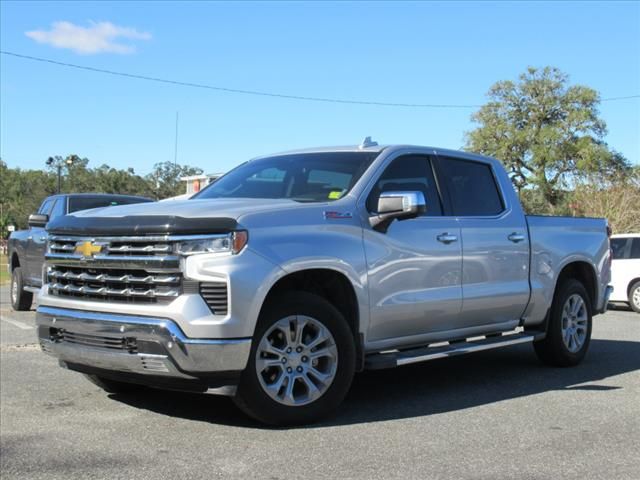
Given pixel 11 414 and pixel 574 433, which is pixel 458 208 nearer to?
pixel 574 433

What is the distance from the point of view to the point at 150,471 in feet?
13.6

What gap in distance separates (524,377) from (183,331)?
365 cm

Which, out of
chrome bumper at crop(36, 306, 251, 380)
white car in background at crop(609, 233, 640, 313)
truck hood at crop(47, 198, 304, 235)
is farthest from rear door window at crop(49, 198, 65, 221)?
white car in background at crop(609, 233, 640, 313)

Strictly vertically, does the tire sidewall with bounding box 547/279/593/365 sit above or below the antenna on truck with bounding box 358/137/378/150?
below

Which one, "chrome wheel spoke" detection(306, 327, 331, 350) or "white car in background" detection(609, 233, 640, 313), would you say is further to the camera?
"white car in background" detection(609, 233, 640, 313)

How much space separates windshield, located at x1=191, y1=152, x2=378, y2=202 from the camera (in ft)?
19.4

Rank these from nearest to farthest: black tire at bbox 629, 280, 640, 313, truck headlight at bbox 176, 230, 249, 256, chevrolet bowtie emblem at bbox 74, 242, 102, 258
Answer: truck headlight at bbox 176, 230, 249, 256 < chevrolet bowtie emblem at bbox 74, 242, 102, 258 < black tire at bbox 629, 280, 640, 313

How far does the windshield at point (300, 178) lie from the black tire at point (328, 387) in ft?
2.98

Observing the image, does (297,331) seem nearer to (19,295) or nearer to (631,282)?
(19,295)

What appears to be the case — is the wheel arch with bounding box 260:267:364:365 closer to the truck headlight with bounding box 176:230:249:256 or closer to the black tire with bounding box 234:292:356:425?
the black tire with bounding box 234:292:356:425

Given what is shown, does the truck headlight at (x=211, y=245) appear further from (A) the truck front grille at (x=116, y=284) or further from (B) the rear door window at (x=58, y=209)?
(B) the rear door window at (x=58, y=209)

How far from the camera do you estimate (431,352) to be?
5852 millimetres

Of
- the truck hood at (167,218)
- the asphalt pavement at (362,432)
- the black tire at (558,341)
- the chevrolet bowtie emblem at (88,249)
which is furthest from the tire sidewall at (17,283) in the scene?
the black tire at (558,341)

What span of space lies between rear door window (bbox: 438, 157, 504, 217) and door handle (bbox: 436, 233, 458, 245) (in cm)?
33
